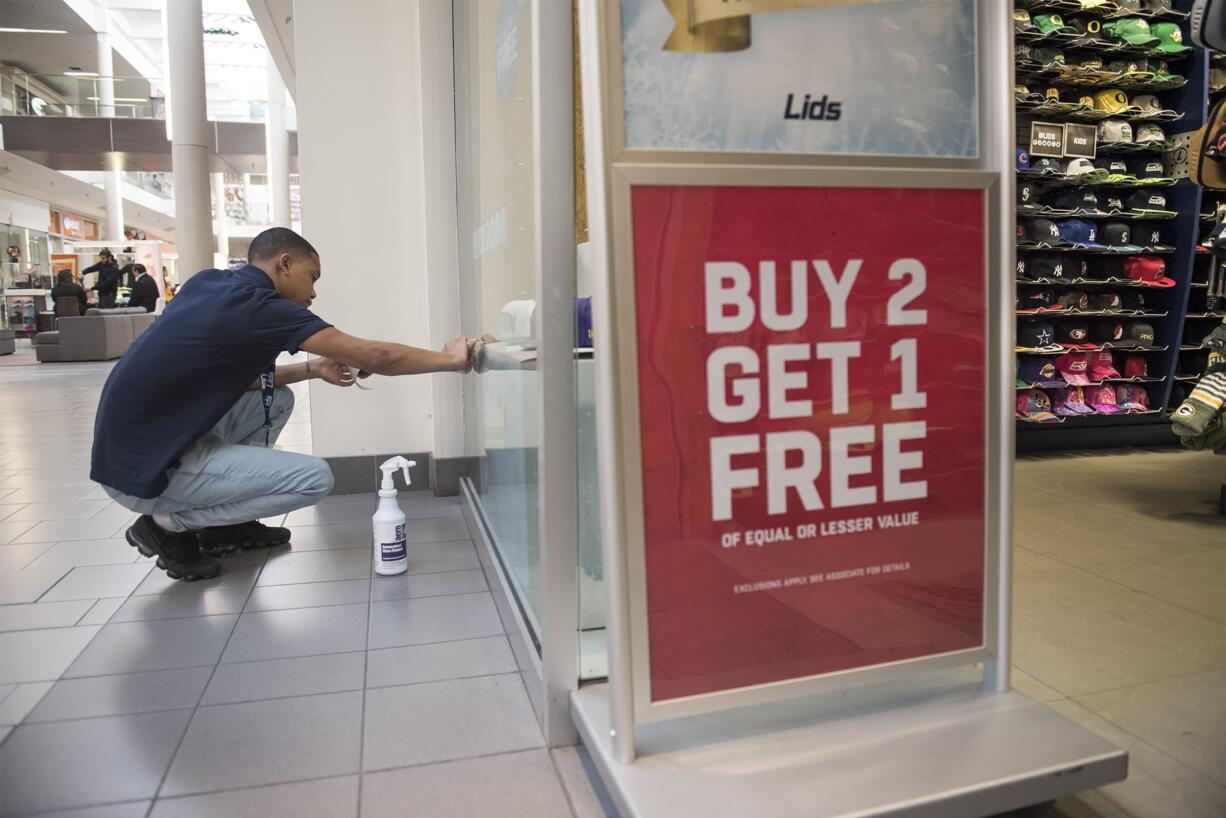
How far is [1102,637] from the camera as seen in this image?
6.96 ft

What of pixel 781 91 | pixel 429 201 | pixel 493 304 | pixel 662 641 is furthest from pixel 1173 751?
pixel 429 201

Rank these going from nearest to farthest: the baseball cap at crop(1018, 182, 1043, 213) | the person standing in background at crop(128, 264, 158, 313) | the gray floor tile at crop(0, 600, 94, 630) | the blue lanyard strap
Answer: the gray floor tile at crop(0, 600, 94, 630)
the blue lanyard strap
the baseball cap at crop(1018, 182, 1043, 213)
the person standing in background at crop(128, 264, 158, 313)

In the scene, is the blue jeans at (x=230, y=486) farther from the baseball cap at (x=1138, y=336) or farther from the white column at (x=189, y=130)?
the white column at (x=189, y=130)

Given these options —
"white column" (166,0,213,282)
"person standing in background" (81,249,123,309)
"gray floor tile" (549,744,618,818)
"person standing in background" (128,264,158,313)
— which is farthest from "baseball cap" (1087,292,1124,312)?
"person standing in background" (81,249,123,309)

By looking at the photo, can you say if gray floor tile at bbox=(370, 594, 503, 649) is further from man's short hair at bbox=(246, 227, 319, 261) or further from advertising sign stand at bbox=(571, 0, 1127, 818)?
man's short hair at bbox=(246, 227, 319, 261)

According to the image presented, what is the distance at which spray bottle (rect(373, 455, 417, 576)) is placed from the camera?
102 inches

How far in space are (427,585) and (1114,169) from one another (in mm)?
4426

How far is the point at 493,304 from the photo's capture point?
2.57 meters

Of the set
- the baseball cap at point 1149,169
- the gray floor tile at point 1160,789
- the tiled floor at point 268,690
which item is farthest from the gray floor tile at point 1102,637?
the baseball cap at point 1149,169

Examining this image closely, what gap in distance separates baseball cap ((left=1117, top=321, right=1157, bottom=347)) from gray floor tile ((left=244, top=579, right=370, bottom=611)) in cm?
434

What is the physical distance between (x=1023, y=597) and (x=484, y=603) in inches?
62.2

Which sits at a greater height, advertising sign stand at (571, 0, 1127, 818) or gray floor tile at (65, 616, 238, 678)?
advertising sign stand at (571, 0, 1127, 818)

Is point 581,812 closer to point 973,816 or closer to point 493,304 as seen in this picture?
point 973,816

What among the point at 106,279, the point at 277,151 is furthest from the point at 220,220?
the point at 106,279
